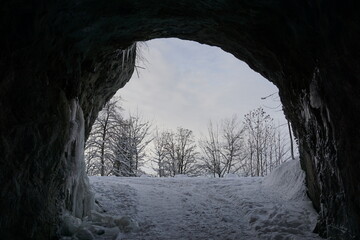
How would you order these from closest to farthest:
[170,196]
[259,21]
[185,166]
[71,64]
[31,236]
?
[31,236]
[259,21]
[71,64]
[170,196]
[185,166]

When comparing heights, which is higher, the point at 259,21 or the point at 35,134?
the point at 259,21

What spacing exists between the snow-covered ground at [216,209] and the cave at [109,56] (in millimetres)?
871

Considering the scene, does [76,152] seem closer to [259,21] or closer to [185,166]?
[259,21]

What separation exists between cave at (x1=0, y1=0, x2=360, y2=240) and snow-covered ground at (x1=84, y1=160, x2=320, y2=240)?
87 cm

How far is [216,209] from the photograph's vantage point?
348 inches

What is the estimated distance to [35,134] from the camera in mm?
4773

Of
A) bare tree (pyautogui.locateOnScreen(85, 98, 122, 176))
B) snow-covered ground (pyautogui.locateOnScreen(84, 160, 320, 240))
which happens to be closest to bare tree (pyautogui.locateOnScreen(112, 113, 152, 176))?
bare tree (pyautogui.locateOnScreen(85, 98, 122, 176))

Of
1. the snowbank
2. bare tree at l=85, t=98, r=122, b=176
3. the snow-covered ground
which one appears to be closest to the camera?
the snow-covered ground

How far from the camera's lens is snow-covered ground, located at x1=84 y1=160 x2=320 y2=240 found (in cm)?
663

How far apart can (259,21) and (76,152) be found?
4336 mm

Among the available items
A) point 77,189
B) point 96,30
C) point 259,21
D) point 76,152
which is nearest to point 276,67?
point 259,21

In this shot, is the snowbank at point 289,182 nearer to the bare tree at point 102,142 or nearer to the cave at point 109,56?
the cave at point 109,56

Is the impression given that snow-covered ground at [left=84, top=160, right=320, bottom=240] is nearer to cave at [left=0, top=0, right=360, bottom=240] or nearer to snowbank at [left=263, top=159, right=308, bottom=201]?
snowbank at [left=263, top=159, right=308, bottom=201]

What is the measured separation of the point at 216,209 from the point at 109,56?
16.0ft
